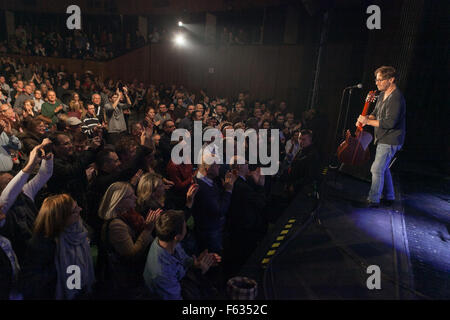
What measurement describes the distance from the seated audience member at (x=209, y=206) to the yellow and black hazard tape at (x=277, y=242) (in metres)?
0.48

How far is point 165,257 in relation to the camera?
2.28 meters

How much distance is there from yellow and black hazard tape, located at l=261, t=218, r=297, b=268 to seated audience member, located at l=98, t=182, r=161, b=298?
1181mm

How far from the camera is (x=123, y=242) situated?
95.1 inches

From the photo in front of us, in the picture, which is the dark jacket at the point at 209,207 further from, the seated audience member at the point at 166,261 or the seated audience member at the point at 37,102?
the seated audience member at the point at 37,102

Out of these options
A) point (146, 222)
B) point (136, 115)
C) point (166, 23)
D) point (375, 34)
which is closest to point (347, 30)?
point (375, 34)

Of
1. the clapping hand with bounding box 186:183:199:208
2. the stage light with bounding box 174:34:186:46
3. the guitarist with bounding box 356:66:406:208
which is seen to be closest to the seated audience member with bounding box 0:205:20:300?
the clapping hand with bounding box 186:183:199:208

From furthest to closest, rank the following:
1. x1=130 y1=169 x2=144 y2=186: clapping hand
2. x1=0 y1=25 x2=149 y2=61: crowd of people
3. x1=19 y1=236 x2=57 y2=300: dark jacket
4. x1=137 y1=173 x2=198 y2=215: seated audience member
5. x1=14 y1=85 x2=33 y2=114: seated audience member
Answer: x1=0 y1=25 x2=149 y2=61: crowd of people < x1=14 y1=85 x2=33 y2=114: seated audience member < x1=130 y1=169 x2=144 y2=186: clapping hand < x1=137 y1=173 x2=198 y2=215: seated audience member < x1=19 y1=236 x2=57 y2=300: dark jacket

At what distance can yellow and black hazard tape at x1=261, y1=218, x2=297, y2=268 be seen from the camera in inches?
122

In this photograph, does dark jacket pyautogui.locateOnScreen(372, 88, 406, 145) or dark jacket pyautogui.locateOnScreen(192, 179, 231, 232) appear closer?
dark jacket pyautogui.locateOnScreen(192, 179, 231, 232)

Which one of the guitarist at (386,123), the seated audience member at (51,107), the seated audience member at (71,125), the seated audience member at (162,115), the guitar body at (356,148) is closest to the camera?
the guitarist at (386,123)

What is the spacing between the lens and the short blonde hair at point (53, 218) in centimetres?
220

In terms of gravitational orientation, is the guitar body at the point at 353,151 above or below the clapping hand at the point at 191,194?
above

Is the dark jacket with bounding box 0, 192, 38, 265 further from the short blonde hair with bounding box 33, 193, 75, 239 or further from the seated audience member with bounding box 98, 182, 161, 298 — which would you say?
the seated audience member with bounding box 98, 182, 161, 298

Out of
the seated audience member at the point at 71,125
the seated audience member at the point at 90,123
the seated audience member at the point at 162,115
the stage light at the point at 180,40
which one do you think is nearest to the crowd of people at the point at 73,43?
the stage light at the point at 180,40
